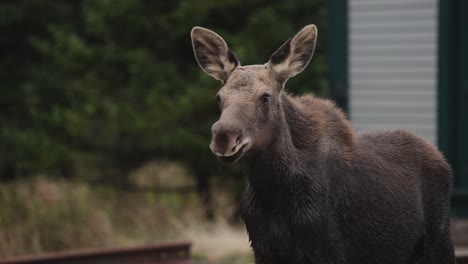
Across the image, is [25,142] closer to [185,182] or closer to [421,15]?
[185,182]

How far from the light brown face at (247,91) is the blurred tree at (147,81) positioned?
7616 millimetres

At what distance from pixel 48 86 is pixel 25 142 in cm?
177

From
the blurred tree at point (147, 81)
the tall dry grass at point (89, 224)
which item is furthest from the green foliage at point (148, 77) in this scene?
the tall dry grass at point (89, 224)

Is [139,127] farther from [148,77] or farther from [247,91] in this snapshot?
[247,91]

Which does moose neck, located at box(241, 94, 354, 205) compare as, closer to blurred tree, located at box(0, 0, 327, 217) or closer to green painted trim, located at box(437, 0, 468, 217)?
green painted trim, located at box(437, 0, 468, 217)

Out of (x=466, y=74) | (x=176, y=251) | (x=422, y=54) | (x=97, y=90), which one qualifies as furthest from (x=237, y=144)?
(x=97, y=90)

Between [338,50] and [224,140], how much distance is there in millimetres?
8797

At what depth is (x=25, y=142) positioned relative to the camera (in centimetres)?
1509

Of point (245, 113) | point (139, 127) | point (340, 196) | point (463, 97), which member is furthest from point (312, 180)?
point (139, 127)

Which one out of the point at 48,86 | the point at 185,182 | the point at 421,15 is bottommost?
the point at 185,182

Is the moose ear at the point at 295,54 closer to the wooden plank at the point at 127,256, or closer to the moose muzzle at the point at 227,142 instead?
the moose muzzle at the point at 227,142

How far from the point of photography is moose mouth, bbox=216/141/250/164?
3.49 m

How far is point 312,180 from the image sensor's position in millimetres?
4000

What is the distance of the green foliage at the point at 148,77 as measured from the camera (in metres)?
12.9
